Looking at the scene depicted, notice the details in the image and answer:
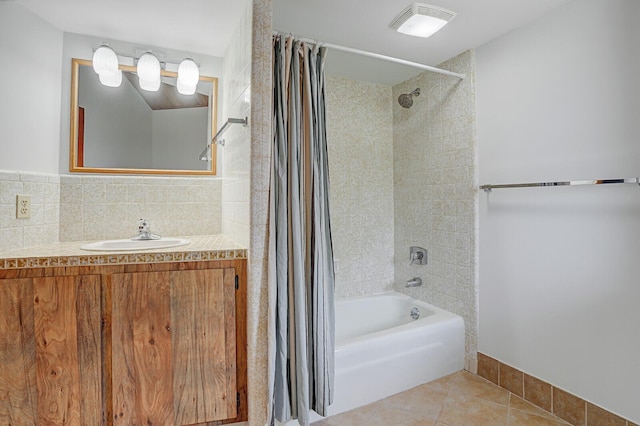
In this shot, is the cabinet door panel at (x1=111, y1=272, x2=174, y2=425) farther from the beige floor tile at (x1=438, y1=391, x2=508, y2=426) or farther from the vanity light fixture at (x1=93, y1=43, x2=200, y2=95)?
the beige floor tile at (x1=438, y1=391, x2=508, y2=426)

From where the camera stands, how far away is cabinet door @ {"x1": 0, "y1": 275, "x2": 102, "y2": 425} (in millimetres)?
1350

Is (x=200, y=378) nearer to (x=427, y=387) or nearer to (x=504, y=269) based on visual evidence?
(x=427, y=387)

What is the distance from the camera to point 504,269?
2.05 m

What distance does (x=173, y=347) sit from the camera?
1.52 metres

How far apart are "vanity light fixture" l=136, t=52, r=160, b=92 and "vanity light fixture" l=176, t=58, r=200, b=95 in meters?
0.13

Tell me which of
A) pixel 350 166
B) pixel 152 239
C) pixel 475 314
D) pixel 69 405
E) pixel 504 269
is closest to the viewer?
A: pixel 69 405

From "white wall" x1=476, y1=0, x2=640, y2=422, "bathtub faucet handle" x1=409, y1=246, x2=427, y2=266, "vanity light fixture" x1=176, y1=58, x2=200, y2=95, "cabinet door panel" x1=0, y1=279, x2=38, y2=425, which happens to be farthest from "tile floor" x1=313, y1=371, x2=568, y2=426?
"vanity light fixture" x1=176, y1=58, x2=200, y2=95

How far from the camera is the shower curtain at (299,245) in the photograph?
153cm

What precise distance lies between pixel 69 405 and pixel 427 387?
1911 mm

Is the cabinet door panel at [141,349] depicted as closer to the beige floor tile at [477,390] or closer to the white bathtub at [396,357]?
the white bathtub at [396,357]

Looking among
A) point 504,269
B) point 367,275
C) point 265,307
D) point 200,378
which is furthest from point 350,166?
point 200,378

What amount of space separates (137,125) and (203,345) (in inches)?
56.5

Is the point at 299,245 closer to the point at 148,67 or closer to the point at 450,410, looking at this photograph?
the point at 450,410

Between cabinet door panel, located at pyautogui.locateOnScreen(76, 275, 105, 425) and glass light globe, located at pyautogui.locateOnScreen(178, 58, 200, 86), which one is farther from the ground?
glass light globe, located at pyautogui.locateOnScreen(178, 58, 200, 86)
